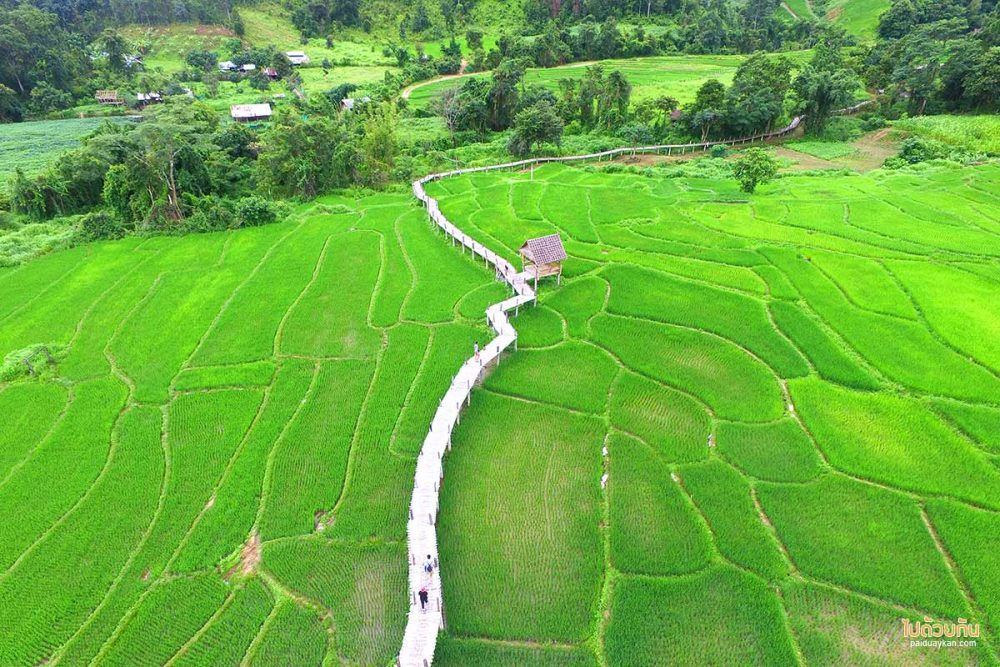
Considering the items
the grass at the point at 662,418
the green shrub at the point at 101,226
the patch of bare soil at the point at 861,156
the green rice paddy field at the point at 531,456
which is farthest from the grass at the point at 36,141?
the patch of bare soil at the point at 861,156

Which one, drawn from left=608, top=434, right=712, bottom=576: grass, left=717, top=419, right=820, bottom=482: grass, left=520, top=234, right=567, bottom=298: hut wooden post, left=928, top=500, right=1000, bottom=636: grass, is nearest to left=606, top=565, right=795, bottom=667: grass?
left=608, top=434, right=712, bottom=576: grass

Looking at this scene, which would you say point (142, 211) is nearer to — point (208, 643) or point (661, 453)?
point (208, 643)

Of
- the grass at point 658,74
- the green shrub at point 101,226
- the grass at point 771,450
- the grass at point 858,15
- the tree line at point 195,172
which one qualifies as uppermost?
the grass at point 858,15

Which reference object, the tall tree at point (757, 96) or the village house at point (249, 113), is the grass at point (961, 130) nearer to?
the tall tree at point (757, 96)

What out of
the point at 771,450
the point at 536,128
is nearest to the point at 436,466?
the point at 771,450

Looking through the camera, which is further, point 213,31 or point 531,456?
point 213,31

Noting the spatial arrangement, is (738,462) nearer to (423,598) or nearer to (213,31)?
(423,598)
